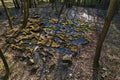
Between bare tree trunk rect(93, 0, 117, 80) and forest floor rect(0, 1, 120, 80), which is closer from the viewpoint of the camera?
bare tree trunk rect(93, 0, 117, 80)

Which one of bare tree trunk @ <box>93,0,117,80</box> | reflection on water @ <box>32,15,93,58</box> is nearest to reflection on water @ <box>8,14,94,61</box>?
reflection on water @ <box>32,15,93,58</box>

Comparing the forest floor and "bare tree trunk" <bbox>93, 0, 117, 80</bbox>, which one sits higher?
"bare tree trunk" <bbox>93, 0, 117, 80</bbox>

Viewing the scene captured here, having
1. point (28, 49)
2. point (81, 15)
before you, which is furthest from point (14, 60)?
point (81, 15)

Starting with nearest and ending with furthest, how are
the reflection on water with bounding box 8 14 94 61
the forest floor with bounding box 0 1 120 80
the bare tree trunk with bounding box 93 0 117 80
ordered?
1. the bare tree trunk with bounding box 93 0 117 80
2. the forest floor with bounding box 0 1 120 80
3. the reflection on water with bounding box 8 14 94 61

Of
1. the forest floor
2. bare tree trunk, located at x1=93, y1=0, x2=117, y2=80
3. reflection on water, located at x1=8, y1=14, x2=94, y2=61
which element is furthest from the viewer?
reflection on water, located at x1=8, y1=14, x2=94, y2=61

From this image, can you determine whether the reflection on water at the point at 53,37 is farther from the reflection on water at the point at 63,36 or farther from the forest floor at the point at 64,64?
the forest floor at the point at 64,64

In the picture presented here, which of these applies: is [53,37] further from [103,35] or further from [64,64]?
[103,35]

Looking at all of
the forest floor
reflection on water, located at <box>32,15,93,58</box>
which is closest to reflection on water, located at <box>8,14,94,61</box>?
reflection on water, located at <box>32,15,93,58</box>

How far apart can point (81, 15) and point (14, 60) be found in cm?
791

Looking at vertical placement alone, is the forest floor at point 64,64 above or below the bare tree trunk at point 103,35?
below

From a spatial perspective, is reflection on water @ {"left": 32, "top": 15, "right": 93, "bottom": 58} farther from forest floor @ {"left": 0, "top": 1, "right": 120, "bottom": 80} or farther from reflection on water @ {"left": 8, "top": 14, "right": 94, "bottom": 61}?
forest floor @ {"left": 0, "top": 1, "right": 120, "bottom": 80}

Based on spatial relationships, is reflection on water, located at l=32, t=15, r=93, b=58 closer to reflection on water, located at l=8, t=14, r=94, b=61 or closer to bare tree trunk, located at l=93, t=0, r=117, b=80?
reflection on water, located at l=8, t=14, r=94, b=61

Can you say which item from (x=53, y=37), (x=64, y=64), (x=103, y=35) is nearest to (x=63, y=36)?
(x=53, y=37)

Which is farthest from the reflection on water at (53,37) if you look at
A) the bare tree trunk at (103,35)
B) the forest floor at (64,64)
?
the bare tree trunk at (103,35)
